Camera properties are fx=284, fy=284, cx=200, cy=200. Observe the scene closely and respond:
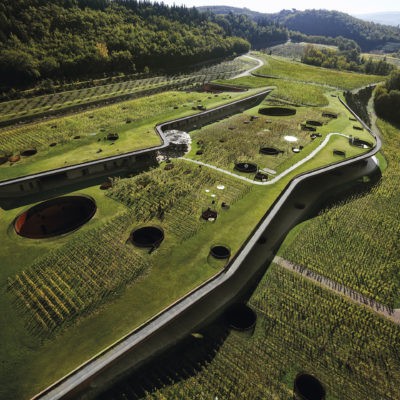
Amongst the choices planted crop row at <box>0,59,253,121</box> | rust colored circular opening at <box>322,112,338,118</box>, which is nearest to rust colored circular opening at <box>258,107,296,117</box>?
rust colored circular opening at <box>322,112,338,118</box>

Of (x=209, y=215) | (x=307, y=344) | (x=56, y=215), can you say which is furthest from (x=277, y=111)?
(x=307, y=344)

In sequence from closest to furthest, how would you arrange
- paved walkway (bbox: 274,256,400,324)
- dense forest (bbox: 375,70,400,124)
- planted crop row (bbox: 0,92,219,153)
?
paved walkway (bbox: 274,256,400,324), planted crop row (bbox: 0,92,219,153), dense forest (bbox: 375,70,400,124)

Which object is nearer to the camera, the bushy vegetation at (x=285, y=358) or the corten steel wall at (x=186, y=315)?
the corten steel wall at (x=186, y=315)

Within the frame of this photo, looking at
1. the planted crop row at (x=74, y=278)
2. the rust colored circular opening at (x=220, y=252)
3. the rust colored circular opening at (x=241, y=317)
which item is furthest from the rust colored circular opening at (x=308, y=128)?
the planted crop row at (x=74, y=278)

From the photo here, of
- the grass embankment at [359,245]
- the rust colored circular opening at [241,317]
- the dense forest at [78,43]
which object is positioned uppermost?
the dense forest at [78,43]

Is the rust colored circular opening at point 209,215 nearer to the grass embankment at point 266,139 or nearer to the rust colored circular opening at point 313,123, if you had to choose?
the grass embankment at point 266,139

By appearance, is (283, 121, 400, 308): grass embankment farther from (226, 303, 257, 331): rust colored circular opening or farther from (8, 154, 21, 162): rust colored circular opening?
(8, 154, 21, 162): rust colored circular opening
